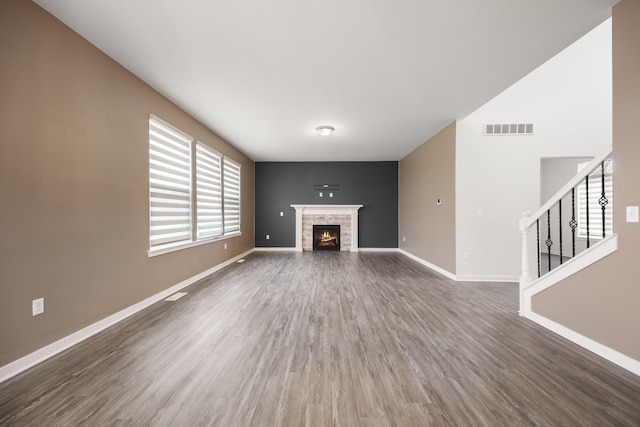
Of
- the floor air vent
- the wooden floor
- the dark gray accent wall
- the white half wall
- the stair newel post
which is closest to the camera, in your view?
the wooden floor

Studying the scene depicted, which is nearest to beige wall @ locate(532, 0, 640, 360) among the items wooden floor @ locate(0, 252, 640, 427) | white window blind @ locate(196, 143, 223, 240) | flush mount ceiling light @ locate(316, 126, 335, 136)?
wooden floor @ locate(0, 252, 640, 427)

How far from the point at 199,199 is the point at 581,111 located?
6636 mm

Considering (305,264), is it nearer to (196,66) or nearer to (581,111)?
(196,66)

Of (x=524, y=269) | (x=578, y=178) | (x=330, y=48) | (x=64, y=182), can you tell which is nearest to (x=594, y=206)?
(x=524, y=269)

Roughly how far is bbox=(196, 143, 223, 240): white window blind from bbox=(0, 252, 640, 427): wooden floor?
186 cm

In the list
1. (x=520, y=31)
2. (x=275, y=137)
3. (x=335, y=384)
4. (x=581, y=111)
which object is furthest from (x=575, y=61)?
(x=335, y=384)

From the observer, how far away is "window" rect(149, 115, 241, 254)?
3607mm

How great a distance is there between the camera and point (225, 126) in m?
5.02

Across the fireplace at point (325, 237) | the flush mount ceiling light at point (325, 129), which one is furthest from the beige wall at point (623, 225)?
the fireplace at point (325, 237)

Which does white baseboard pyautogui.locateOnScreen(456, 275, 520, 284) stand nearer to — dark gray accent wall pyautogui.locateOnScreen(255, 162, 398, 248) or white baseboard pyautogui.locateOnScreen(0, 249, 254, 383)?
dark gray accent wall pyautogui.locateOnScreen(255, 162, 398, 248)

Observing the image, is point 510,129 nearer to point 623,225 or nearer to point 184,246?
point 623,225

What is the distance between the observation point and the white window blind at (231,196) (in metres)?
6.19

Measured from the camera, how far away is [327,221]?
27.5 ft

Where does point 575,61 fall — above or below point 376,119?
above
